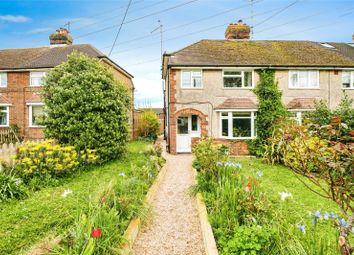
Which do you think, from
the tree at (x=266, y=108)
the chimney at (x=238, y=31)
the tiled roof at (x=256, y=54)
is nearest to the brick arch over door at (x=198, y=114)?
the tiled roof at (x=256, y=54)

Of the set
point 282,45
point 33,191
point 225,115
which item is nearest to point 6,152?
point 33,191

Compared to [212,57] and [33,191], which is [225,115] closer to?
[212,57]

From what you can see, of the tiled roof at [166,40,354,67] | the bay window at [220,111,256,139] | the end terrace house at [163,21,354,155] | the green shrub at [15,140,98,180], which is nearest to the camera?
the green shrub at [15,140,98,180]

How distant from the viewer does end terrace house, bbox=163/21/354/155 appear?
55.4ft

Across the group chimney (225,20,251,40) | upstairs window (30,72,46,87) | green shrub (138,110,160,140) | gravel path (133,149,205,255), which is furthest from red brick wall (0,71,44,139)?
gravel path (133,149,205,255)

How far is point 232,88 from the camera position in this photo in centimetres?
1727

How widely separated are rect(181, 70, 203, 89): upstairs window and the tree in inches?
138

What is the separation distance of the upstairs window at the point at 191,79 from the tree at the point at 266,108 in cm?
350

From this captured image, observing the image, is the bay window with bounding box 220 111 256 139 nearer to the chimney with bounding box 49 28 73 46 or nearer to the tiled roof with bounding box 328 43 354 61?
the tiled roof with bounding box 328 43 354 61

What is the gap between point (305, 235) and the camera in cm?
379

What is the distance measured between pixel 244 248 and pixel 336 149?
1.96 metres

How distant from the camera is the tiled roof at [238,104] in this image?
16.9 meters

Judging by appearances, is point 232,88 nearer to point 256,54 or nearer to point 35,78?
point 256,54

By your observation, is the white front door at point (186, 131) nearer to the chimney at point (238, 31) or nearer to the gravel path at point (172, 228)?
the chimney at point (238, 31)
